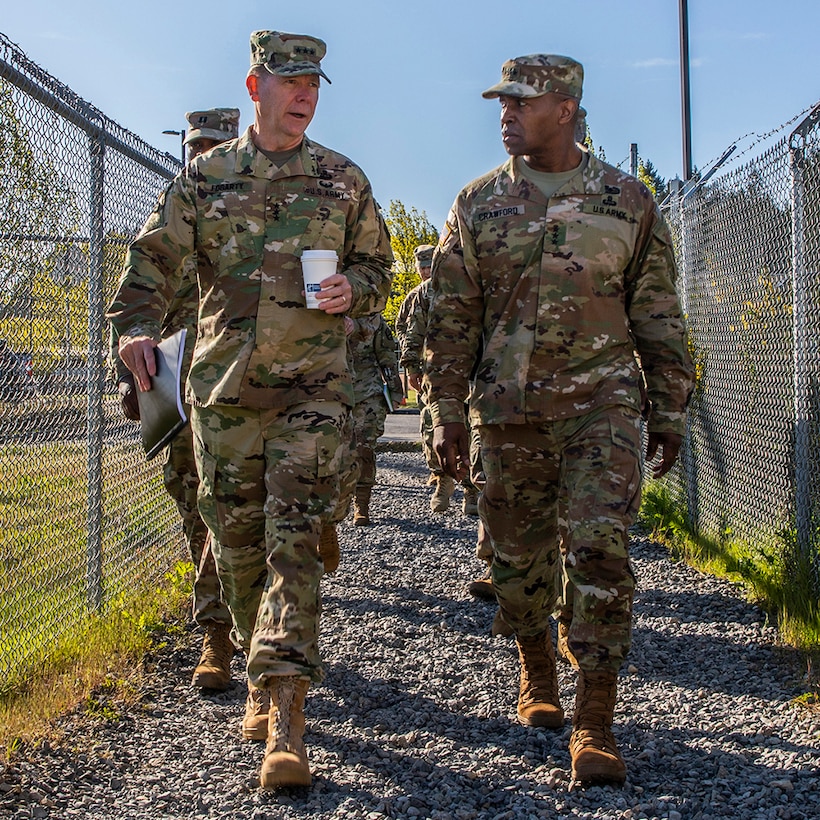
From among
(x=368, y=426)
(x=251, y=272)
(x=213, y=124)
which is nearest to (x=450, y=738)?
(x=251, y=272)

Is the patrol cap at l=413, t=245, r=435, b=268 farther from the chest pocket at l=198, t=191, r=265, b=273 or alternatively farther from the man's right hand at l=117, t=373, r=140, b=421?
the man's right hand at l=117, t=373, r=140, b=421

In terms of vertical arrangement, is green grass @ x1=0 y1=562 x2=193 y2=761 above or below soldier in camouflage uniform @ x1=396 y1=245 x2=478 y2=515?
below

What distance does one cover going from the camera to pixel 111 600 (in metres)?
6.03

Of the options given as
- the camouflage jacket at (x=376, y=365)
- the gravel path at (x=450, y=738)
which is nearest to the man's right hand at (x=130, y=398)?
the gravel path at (x=450, y=738)

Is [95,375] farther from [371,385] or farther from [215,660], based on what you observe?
[371,385]

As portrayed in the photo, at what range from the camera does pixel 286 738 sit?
3.79m

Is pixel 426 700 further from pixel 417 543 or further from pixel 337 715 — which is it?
pixel 417 543

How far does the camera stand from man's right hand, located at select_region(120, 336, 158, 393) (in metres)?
3.96

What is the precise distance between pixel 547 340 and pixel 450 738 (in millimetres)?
1571

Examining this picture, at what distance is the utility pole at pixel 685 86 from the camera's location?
12.3 meters

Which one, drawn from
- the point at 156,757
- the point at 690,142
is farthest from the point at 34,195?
the point at 690,142

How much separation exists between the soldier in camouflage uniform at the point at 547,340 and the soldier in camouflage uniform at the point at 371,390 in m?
4.46

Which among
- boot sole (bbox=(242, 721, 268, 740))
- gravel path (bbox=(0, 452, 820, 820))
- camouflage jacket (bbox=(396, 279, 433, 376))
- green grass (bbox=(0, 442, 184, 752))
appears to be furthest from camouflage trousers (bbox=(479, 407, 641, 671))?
camouflage jacket (bbox=(396, 279, 433, 376))

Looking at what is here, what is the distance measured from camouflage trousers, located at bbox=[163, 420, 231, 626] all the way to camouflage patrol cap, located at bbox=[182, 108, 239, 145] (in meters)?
1.57
